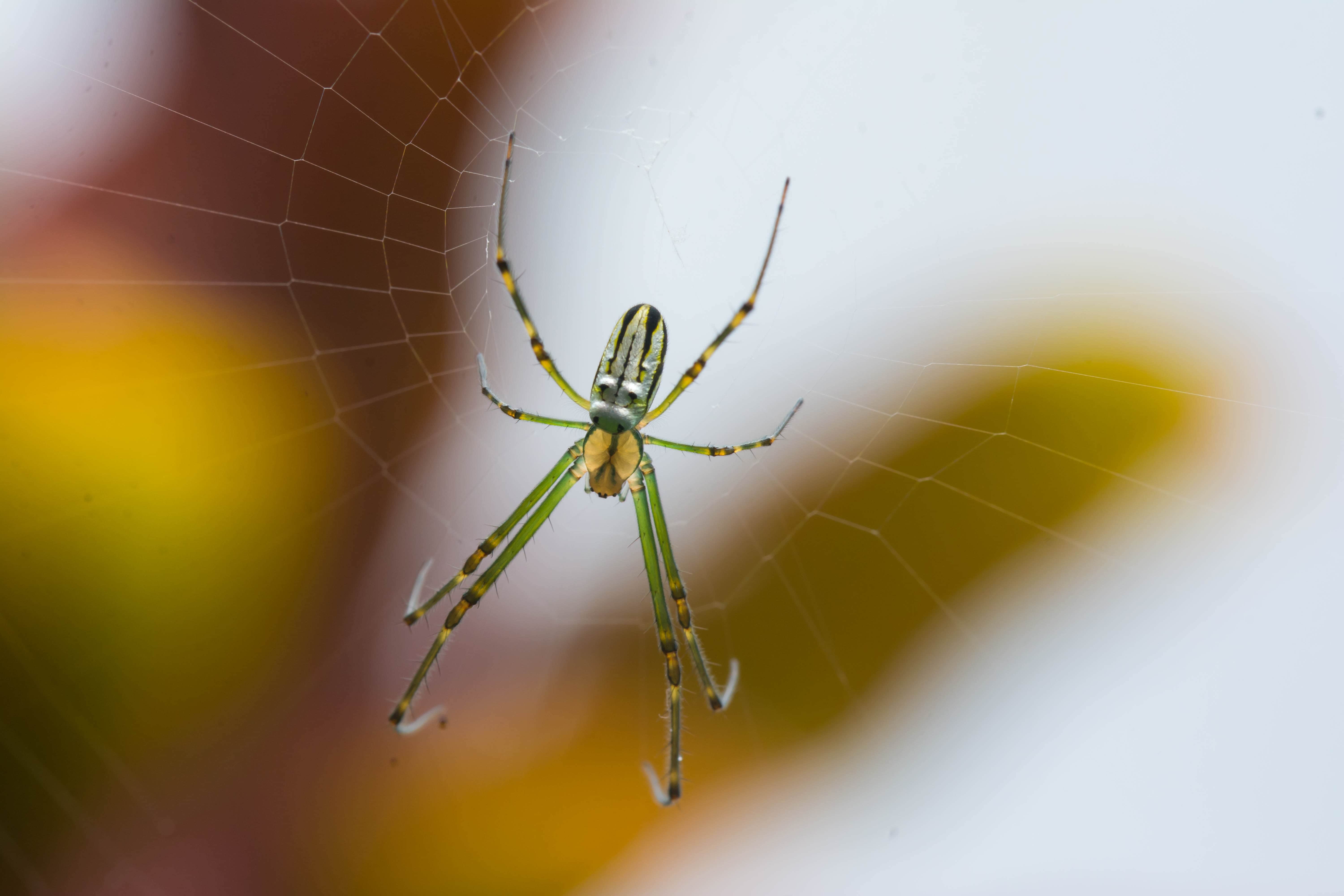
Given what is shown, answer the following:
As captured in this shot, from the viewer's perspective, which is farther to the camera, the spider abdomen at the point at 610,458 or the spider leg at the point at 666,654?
the spider leg at the point at 666,654

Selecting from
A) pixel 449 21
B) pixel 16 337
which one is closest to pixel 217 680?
pixel 16 337

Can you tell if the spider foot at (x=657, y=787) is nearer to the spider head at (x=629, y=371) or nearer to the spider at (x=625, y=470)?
the spider at (x=625, y=470)

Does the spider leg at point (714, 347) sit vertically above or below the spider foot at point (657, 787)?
above

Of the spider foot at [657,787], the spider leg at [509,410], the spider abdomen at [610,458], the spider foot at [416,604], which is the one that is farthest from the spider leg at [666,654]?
the spider foot at [416,604]

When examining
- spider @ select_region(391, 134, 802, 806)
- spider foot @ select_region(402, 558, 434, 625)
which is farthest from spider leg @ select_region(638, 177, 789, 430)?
spider foot @ select_region(402, 558, 434, 625)

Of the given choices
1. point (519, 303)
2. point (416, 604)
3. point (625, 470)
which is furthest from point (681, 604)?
point (519, 303)

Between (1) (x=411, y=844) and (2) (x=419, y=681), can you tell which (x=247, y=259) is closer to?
(2) (x=419, y=681)
